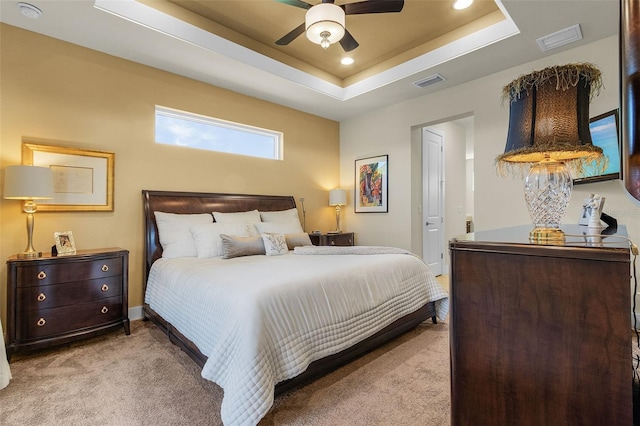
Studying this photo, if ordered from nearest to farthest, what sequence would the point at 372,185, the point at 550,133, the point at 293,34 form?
the point at 550,133
the point at 293,34
the point at 372,185

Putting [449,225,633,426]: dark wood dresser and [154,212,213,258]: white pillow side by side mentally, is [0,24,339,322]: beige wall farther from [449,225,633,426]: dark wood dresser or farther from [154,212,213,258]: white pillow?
[449,225,633,426]: dark wood dresser

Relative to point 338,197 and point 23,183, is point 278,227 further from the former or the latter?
point 23,183

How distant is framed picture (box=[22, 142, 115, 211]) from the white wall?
3.58m

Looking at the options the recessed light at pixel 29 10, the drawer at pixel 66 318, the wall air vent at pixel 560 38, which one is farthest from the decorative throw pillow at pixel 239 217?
the wall air vent at pixel 560 38

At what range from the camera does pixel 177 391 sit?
77.7 inches

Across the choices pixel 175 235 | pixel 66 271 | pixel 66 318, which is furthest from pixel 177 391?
pixel 175 235

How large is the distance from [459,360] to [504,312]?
234 millimetres

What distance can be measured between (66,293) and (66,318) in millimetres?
208

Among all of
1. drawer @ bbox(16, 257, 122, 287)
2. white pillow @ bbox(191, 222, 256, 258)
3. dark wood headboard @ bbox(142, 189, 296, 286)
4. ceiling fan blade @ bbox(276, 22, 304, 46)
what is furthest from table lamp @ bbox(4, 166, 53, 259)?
ceiling fan blade @ bbox(276, 22, 304, 46)

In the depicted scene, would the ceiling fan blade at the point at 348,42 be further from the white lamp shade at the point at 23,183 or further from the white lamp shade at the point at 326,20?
the white lamp shade at the point at 23,183

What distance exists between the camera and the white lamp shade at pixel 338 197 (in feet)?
16.7

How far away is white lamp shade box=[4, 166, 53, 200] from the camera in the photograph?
246 centimetres

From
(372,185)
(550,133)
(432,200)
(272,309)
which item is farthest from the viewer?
(432,200)

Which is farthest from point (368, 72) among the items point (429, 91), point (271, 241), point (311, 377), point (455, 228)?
point (311, 377)
